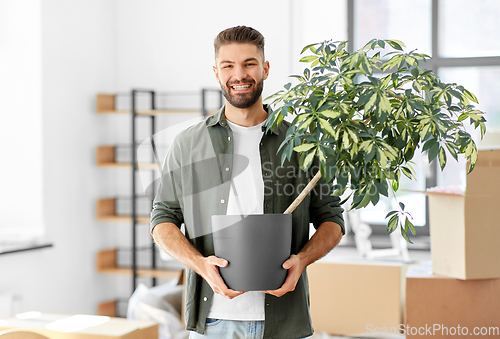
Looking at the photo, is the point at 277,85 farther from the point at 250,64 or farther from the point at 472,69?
the point at 250,64

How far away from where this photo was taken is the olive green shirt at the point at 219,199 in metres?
1.26

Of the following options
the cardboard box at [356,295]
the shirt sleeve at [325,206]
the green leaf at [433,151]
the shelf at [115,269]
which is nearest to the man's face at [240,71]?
the shirt sleeve at [325,206]

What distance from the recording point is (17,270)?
3318 mm

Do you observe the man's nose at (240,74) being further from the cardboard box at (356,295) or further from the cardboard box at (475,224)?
the cardboard box at (356,295)

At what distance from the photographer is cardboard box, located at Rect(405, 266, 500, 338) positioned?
1.56 m

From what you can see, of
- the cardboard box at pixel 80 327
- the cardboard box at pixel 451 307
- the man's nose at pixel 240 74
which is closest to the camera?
the man's nose at pixel 240 74

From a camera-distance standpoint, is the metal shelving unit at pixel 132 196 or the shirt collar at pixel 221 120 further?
the metal shelving unit at pixel 132 196

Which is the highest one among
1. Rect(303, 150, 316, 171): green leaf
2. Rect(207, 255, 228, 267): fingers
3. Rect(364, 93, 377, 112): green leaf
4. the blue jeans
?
Rect(364, 93, 377, 112): green leaf

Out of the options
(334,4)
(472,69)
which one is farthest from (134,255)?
(472,69)

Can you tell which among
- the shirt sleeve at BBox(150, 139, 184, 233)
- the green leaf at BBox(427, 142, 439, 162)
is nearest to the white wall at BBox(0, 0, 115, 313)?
the shirt sleeve at BBox(150, 139, 184, 233)

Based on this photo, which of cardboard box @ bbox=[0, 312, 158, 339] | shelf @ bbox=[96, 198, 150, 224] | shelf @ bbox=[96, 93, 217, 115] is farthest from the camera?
shelf @ bbox=[96, 198, 150, 224]

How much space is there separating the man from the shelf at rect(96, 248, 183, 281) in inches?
99.4

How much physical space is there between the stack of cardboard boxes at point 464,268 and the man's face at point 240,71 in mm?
662

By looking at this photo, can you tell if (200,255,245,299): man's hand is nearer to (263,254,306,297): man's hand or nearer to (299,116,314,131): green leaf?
(263,254,306,297): man's hand
